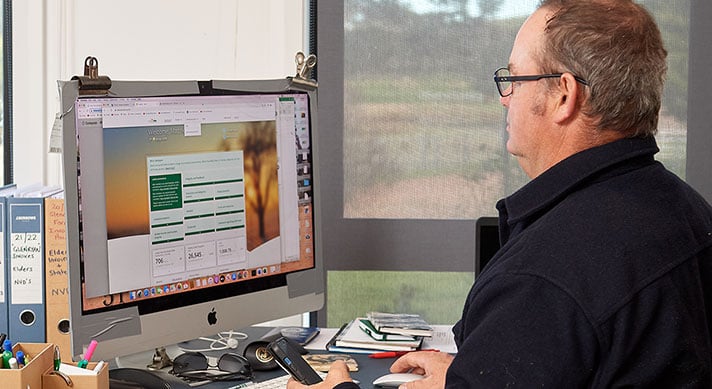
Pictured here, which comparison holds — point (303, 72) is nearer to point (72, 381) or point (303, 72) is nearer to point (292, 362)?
point (292, 362)

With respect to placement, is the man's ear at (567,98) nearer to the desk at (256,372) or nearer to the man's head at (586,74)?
the man's head at (586,74)

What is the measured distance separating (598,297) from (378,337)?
100cm

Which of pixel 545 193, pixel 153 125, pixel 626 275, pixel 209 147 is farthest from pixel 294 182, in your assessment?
pixel 626 275

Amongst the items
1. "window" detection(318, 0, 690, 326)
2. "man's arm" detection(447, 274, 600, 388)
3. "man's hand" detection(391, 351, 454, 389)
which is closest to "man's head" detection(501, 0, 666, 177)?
"man's arm" detection(447, 274, 600, 388)

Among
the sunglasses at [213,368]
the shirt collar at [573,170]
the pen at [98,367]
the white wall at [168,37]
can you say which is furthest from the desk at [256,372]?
the white wall at [168,37]

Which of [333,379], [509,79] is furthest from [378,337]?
[509,79]

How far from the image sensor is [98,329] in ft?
5.93

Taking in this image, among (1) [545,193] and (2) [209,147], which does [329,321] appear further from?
(1) [545,193]

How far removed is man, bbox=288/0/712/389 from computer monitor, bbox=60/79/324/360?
713mm

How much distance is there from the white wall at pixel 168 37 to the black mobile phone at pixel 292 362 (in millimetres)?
970

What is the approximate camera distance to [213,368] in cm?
202

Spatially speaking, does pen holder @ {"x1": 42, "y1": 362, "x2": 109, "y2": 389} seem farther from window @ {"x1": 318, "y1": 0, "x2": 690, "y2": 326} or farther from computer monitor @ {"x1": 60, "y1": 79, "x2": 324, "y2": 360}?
window @ {"x1": 318, "y1": 0, "x2": 690, "y2": 326}

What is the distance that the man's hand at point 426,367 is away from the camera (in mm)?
1758

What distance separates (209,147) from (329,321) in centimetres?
90
